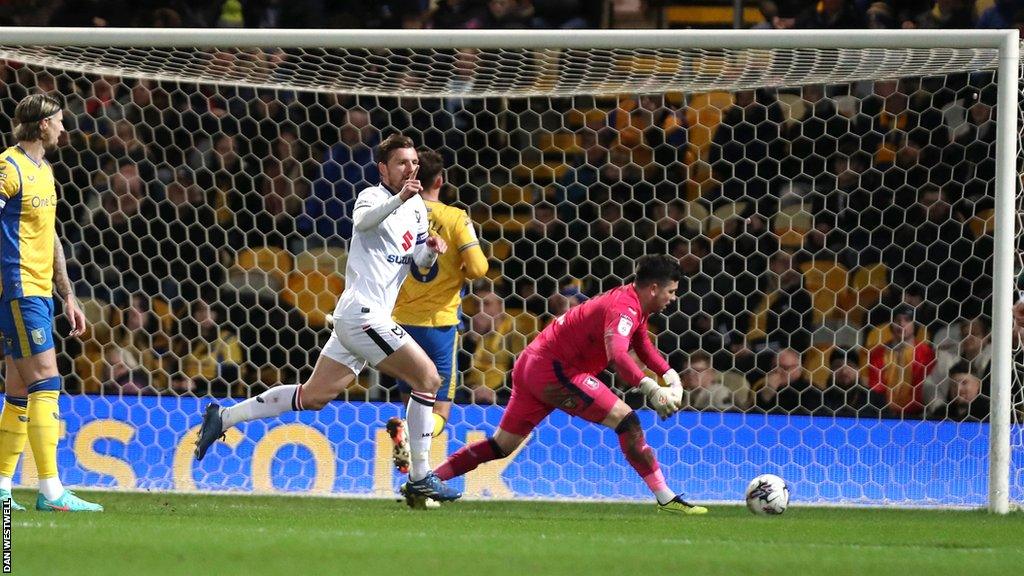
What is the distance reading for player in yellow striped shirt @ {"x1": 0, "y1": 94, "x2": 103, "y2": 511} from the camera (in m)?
6.16

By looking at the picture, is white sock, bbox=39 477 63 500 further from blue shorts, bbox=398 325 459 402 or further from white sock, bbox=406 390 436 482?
blue shorts, bbox=398 325 459 402

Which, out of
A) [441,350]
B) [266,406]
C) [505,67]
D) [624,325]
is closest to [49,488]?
[266,406]

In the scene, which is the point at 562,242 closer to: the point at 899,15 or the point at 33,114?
the point at 899,15

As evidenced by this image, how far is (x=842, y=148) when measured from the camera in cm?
963

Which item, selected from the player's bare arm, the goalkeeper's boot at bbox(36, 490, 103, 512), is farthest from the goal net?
the goalkeeper's boot at bbox(36, 490, 103, 512)

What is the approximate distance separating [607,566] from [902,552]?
133cm

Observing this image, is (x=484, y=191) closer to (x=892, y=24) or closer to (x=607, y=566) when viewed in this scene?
(x=892, y=24)

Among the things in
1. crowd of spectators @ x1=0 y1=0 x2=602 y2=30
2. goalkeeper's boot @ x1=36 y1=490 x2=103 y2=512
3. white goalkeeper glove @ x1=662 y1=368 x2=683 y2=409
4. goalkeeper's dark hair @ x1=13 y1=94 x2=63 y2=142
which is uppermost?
crowd of spectators @ x1=0 y1=0 x2=602 y2=30

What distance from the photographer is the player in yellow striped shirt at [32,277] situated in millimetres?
6160

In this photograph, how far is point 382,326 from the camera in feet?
22.0

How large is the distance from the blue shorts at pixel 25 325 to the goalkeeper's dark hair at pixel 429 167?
224cm

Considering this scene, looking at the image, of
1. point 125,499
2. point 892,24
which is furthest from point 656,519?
point 892,24

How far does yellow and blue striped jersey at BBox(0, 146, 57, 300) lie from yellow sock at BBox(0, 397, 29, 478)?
1.79 feet

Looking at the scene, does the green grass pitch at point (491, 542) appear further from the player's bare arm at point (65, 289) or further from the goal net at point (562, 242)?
the goal net at point (562, 242)
